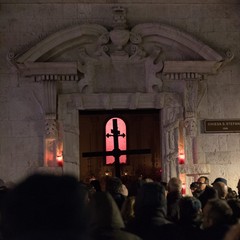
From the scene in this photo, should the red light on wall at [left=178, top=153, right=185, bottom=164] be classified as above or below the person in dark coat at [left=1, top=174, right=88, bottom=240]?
above

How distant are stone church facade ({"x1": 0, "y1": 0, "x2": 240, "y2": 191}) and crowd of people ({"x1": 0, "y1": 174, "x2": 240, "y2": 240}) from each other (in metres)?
4.41

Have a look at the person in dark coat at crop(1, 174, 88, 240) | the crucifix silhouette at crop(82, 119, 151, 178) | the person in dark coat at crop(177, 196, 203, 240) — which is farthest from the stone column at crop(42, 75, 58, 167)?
the person in dark coat at crop(1, 174, 88, 240)

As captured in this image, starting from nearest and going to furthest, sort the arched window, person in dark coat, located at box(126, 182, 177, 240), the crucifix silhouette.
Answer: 1. person in dark coat, located at box(126, 182, 177, 240)
2. the crucifix silhouette
3. the arched window

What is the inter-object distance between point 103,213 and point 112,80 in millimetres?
8460

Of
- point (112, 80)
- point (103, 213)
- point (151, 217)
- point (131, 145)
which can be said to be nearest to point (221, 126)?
point (112, 80)

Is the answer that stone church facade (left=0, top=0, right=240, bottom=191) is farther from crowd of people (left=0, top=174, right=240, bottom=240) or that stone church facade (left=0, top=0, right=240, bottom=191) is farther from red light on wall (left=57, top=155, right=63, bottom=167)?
crowd of people (left=0, top=174, right=240, bottom=240)

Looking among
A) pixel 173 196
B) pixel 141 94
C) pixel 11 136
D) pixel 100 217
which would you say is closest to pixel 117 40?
pixel 141 94

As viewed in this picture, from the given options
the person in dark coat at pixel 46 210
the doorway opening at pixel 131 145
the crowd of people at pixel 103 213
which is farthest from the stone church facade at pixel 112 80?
the person in dark coat at pixel 46 210

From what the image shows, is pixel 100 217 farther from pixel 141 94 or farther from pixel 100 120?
pixel 100 120

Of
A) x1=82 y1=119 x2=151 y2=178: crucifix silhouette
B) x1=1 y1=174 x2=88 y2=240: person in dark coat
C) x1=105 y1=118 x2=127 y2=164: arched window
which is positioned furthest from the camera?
x1=105 y1=118 x2=127 y2=164: arched window

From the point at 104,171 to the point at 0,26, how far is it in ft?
18.7

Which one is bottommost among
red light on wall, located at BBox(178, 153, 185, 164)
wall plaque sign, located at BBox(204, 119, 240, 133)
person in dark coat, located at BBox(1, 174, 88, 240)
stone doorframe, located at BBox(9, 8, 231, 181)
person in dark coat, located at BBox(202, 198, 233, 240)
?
person in dark coat, located at BBox(202, 198, 233, 240)

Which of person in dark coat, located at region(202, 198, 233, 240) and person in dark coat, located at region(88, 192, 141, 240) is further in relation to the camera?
person in dark coat, located at region(202, 198, 233, 240)

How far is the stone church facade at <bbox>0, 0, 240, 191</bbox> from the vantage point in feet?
36.9
